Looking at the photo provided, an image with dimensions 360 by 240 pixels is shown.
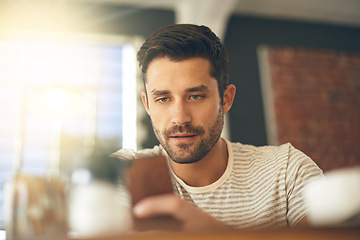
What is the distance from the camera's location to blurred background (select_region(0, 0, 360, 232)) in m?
2.95

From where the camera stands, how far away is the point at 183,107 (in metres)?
0.98

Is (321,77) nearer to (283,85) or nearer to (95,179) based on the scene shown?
(283,85)

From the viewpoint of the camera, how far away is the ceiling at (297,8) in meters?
3.49

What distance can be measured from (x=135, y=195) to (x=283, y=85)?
10.2ft

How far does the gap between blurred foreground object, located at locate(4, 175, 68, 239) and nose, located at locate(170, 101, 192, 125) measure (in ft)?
1.49

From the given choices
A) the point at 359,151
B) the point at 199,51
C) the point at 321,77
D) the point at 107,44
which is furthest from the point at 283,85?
the point at 199,51

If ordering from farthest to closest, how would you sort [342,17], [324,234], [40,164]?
[342,17] < [40,164] < [324,234]

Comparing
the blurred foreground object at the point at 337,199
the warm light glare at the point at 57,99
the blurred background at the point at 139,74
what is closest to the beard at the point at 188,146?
the blurred foreground object at the point at 337,199

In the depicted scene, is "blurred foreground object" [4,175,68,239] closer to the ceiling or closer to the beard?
the beard

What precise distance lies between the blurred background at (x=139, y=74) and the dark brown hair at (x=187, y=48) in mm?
1791

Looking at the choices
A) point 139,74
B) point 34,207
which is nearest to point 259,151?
point 34,207

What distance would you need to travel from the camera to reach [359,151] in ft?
11.2

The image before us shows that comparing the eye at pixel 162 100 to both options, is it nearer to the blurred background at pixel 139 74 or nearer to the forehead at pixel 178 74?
the forehead at pixel 178 74

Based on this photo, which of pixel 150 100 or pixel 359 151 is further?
pixel 359 151
